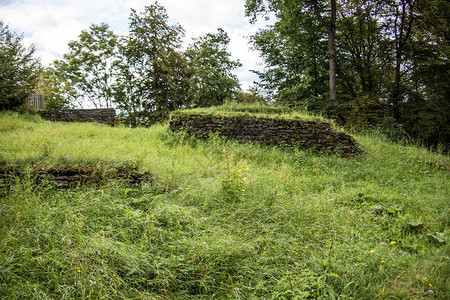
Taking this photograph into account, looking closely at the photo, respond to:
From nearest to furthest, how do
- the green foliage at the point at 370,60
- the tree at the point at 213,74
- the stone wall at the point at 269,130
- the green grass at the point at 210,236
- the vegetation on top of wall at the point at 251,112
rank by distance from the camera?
1. the green grass at the point at 210,236
2. the stone wall at the point at 269,130
3. the vegetation on top of wall at the point at 251,112
4. the green foliage at the point at 370,60
5. the tree at the point at 213,74

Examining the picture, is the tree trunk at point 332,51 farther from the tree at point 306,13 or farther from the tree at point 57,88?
the tree at point 57,88

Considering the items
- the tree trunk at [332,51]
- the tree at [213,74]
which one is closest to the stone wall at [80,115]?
the tree at [213,74]

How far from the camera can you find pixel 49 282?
212 centimetres

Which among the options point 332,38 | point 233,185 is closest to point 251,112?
point 233,185

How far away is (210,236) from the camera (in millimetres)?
2916

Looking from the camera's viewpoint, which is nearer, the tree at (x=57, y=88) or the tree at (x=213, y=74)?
the tree at (x=213, y=74)

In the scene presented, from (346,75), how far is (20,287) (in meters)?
17.1

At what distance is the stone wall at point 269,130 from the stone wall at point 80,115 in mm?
7221

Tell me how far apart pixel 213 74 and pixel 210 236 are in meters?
16.4

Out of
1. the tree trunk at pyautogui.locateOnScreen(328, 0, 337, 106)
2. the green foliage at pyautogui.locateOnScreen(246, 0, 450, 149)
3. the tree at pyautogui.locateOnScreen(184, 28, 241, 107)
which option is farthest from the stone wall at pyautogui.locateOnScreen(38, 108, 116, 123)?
the tree trunk at pyautogui.locateOnScreen(328, 0, 337, 106)


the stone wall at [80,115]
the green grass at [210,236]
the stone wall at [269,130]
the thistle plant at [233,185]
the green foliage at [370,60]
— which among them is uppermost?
the green foliage at [370,60]

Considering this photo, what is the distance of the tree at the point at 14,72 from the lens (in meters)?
10.0

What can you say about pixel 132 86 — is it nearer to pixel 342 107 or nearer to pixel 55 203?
pixel 342 107

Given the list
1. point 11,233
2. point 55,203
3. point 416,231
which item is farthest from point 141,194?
point 416,231
